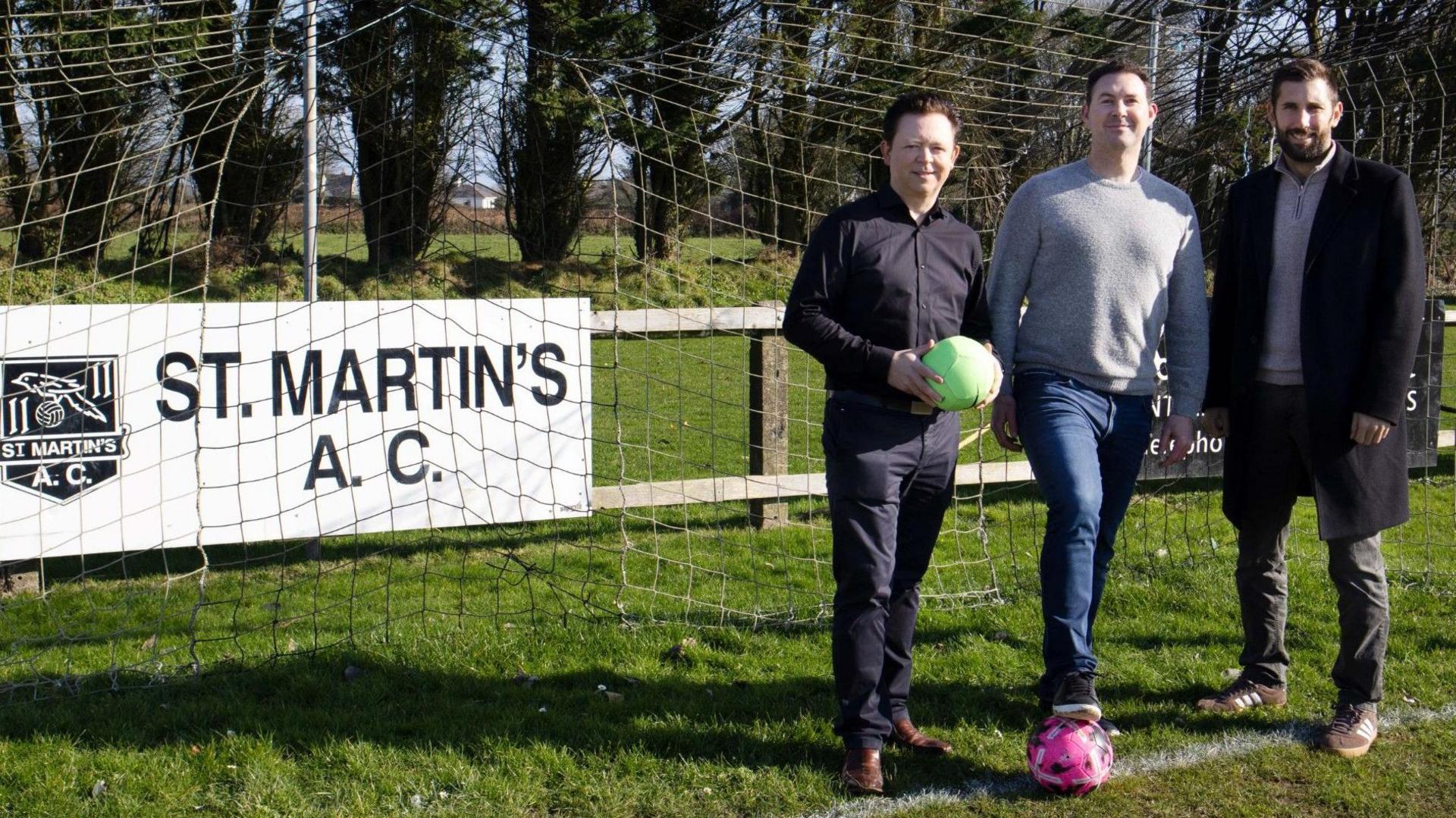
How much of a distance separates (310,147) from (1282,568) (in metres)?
4.26

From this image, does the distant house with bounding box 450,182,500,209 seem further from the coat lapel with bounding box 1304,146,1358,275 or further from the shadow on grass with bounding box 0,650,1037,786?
the coat lapel with bounding box 1304,146,1358,275

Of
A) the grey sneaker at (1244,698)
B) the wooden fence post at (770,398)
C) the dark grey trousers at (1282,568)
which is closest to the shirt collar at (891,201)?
the dark grey trousers at (1282,568)

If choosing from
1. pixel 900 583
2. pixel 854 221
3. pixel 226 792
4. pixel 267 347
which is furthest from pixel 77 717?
pixel 854 221

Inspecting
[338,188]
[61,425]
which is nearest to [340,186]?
[338,188]

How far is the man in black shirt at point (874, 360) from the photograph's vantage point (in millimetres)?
3441

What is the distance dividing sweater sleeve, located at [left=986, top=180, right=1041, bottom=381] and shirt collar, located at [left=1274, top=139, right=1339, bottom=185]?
0.82 m

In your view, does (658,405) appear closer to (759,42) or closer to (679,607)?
(759,42)

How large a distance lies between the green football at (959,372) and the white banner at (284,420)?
2803mm

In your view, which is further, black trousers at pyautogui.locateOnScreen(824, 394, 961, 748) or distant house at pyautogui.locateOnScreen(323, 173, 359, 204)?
distant house at pyautogui.locateOnScreen(323, 173, 359, 204)

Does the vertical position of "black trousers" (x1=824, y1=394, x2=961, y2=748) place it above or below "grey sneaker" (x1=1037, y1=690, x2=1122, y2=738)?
above

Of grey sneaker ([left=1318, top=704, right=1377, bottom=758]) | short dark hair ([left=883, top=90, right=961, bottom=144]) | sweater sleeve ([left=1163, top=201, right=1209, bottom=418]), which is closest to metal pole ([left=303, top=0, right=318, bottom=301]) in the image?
short dark hair ([left=883, top=90, right=961, bottom=144])

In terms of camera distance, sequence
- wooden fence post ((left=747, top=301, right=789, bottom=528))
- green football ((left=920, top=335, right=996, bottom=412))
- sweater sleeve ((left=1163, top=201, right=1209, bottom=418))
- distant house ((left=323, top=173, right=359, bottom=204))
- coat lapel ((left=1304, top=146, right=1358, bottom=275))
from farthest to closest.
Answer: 1. wooden fence post ((left=747, top=301, right=789, bottom=528))
2. distant house ((left=323, top=173, right=359, bottom=204))
3. sweater sleeve ((left=1163, top=201, right=1209, bottom=418))
4. coat lapel ((left=1304, top=146, right=1358, bottom=275))
5. green football ((left=920, top=335, right=996, bottom=412))

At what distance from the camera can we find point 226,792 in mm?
3541

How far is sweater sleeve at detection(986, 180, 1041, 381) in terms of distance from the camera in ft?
12.6
